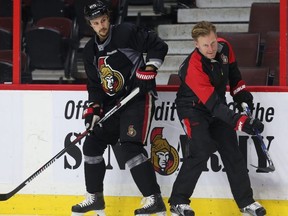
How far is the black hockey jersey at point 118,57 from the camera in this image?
4.71 meters

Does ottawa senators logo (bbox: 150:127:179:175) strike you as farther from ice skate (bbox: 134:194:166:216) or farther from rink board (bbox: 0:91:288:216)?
ice skate (bbox: 134:194:166:216)

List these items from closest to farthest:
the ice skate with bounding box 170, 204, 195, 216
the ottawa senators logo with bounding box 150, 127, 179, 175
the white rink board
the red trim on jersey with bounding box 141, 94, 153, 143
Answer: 1. the ice skate with bounding box 170, 204, 195, 216
2. the red trim on jersey with bounding box 141, 94, 153, 143
3. the white rink board
4. the ottawa senators logo with bounding box 150, 127, 179, 175

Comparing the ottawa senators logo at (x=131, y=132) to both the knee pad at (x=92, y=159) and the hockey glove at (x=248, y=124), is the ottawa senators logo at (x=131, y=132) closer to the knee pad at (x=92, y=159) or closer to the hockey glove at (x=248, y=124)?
the knee pad at (x=92, y=159)

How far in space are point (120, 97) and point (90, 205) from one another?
0.62 m

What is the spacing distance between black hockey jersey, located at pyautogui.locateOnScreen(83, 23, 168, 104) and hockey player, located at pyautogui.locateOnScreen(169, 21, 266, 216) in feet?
0.76

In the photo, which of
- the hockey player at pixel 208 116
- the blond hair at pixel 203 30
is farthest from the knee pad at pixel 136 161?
the blond hair at pixel 203 30

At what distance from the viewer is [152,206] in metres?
4.66

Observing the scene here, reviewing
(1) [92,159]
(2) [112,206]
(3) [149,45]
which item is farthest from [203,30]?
(2) [112,206]

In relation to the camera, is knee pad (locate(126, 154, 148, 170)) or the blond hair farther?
knee pad (locate(126, 154, 148, 170))

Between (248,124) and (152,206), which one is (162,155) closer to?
(152,206)

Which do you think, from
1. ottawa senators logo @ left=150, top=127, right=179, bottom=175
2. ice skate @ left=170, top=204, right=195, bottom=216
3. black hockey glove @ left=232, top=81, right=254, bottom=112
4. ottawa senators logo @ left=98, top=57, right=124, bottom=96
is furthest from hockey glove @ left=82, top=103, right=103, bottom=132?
black hockey glove @ left=232, top=81, right=254, bottom=112

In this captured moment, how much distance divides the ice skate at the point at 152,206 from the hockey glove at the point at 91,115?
493 mm

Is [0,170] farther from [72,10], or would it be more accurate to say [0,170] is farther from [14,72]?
[72,10]

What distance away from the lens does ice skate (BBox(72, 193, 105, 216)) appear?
484 centimetres
